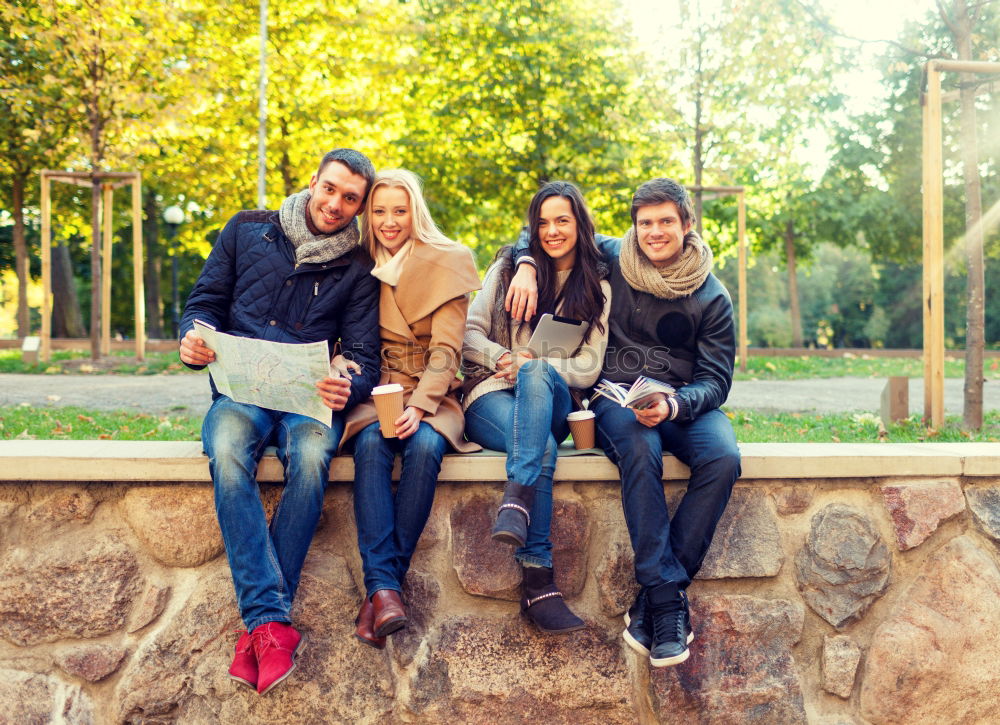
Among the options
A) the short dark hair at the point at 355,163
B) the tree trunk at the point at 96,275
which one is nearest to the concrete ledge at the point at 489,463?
the short dark hair at the point at 355,163

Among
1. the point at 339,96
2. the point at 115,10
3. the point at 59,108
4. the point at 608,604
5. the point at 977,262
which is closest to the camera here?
the point at 608,604

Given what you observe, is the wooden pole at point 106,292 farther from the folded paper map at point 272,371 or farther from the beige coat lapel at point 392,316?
the folded paper map at point 272,371

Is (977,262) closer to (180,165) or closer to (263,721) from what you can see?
(263,721)

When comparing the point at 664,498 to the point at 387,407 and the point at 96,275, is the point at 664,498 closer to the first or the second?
the point at 387,407

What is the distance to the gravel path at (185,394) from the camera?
22.4ft

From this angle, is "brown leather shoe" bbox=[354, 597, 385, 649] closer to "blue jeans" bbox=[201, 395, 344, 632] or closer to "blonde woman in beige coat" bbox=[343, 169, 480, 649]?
"blonde woman in beige coat" bbox=[343, 169, 480, 649]

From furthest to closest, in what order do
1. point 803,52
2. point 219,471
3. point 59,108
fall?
point 59,108 < point 803,52 < point 219,471

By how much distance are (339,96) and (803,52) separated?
8342 millimetres

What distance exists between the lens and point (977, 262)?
5746 mm

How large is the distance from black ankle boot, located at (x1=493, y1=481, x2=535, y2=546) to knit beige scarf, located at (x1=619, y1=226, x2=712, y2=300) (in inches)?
40.8

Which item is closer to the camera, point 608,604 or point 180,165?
point 608,604

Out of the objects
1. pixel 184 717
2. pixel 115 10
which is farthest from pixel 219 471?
pixel 115 10

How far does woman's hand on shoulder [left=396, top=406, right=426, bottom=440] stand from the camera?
2.69 metres

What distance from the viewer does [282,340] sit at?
2.99 metres
